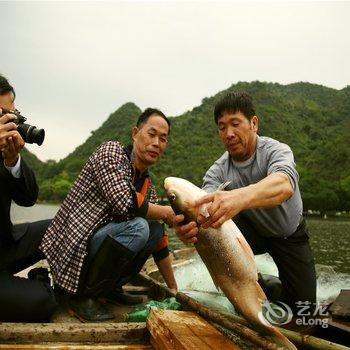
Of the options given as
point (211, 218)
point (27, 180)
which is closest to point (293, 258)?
point (211, 218)

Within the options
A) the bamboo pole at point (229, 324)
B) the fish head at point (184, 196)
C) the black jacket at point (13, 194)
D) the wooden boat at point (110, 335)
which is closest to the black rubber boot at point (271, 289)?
the bamboo pole at point (229, 324)

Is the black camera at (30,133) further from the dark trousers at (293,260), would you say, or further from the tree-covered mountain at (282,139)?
the tree-covered mountain at (282,139)

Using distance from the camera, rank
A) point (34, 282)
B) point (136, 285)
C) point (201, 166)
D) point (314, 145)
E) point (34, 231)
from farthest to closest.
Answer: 1. point (314, 145)
2. point (201, 166)
3. point (136, 285)
4. point (34, 231)
5. point (34, 282)

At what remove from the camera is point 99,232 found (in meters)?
3.31

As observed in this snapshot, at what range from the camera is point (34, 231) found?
3.50 metres

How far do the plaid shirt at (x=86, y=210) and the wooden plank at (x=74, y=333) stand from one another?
2.47ft

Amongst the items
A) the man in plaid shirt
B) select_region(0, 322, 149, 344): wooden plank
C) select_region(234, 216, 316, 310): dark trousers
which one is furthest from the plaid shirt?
select_region(234, 216, 316, 310): dark trousers

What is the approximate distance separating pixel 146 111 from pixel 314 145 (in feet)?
265

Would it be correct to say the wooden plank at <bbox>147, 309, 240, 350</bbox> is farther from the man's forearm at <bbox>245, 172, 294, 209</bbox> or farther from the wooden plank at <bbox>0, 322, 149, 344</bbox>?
the man's forearm at <bbox>245, 172, 294, 209</bbox>

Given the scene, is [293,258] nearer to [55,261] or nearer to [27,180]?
[55,261]

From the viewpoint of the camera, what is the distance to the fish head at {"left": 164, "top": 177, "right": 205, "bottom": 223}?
2.65 metres

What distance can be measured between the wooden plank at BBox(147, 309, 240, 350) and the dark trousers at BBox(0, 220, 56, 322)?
100cm

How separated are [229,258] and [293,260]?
6.59 feet

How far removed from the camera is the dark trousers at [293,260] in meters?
4.23
